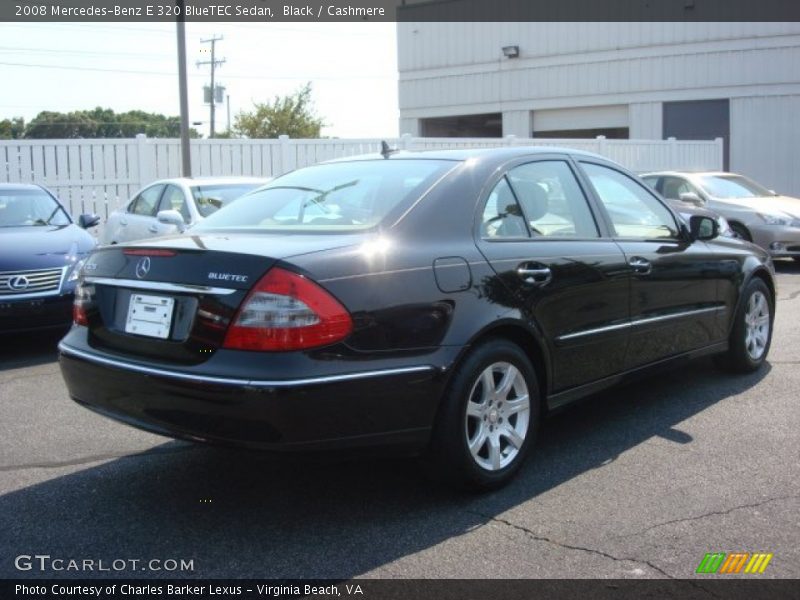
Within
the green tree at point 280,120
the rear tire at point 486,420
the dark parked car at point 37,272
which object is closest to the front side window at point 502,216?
the rear tire at point 486,420

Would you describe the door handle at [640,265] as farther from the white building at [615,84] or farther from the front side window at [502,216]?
the white building at [615,84]

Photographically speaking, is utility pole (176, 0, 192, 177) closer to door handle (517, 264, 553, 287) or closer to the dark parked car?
the dark parked car

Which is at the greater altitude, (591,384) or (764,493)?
(591,384)

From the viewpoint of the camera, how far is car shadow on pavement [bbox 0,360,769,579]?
3.38 m

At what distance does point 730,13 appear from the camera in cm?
2531

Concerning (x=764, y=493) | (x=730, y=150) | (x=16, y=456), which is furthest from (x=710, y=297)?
(x=730, y=150)

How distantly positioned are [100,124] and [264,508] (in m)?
80.6

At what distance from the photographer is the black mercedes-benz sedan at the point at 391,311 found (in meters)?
3.37

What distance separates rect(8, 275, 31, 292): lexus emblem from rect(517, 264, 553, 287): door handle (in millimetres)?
4586

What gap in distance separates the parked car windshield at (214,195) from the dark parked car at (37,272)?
1805 mm

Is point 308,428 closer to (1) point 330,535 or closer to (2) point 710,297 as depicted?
(1) point 330,535

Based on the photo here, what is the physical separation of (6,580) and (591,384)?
2.83m

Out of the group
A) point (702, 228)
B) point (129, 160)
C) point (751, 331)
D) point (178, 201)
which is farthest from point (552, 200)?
point (129, 160)

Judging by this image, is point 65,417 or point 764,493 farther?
point 65,417
